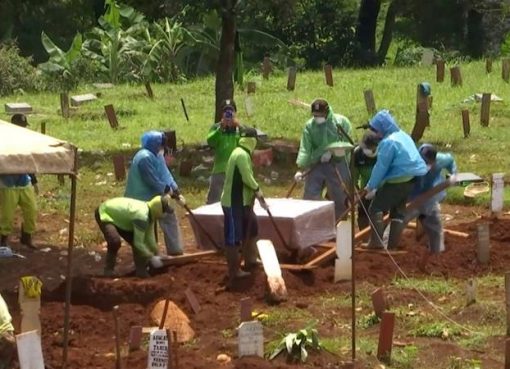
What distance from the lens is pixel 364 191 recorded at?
47.3ft

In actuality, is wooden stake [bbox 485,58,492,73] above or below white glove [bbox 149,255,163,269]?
above

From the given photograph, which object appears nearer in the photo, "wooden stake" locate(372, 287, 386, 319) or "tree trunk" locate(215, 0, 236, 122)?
"wooden stake" locate(372, 287, 386, 319)

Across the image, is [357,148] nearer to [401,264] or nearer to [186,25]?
[401,264]

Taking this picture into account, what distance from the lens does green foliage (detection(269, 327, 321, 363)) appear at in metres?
10.4

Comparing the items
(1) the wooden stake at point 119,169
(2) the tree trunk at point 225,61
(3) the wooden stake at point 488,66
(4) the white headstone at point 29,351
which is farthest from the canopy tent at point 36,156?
(3) the wooden stake at point 488,66

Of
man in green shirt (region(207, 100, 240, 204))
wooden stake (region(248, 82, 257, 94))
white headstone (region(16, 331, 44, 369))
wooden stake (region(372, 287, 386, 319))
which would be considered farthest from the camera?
wooden stake (region(248, 82, 257, 94))

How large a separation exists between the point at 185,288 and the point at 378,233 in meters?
2.39

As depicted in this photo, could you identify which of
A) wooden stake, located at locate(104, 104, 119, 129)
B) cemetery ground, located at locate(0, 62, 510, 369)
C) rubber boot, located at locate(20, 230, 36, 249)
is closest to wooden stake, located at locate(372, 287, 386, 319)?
cemetery ground, located at locate(0, 62, 510, 369)

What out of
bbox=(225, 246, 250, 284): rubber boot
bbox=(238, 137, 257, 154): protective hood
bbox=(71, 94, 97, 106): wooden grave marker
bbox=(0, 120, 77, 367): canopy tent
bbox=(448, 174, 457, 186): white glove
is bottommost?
bbox=(71, 94, 97, 106): wooden grave marker

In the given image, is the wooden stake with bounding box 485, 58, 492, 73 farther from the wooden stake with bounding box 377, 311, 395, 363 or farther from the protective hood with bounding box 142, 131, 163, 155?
the wooden stake with bounding box 377, 311, 395, 363

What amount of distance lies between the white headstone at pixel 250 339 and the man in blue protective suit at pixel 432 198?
4456 mm

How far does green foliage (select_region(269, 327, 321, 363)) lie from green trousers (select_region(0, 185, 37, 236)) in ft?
18.3

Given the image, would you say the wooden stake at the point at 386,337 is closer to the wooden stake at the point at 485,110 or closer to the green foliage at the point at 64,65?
the wooden stake at the point at 485,110

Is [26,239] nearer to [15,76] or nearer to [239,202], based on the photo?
[239,202]
